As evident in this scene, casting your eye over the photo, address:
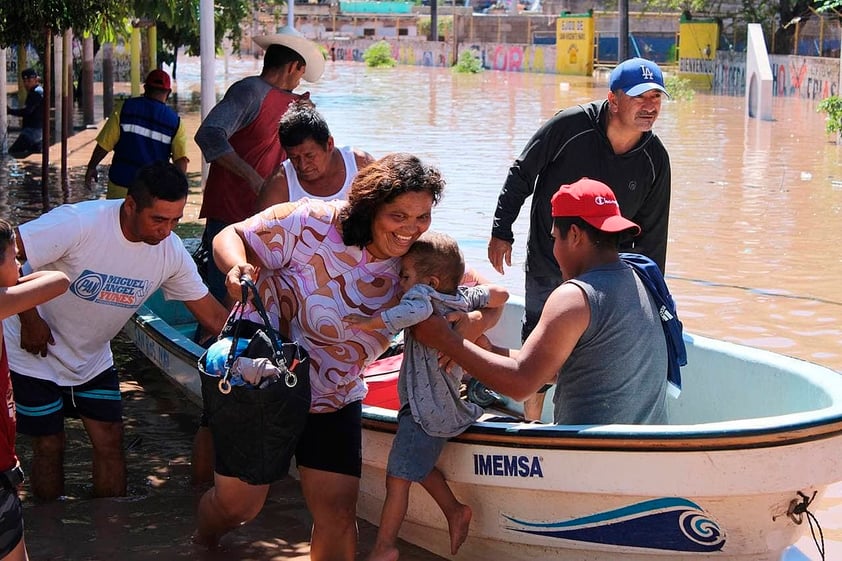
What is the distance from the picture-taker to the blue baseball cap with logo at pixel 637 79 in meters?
5.41

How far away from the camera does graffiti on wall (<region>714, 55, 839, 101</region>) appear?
1219 inches

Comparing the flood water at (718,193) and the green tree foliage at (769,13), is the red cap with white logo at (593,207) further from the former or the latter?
the green tree foliage at (769,13)

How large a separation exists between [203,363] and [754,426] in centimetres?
187

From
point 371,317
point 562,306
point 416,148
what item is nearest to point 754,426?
point 562,306

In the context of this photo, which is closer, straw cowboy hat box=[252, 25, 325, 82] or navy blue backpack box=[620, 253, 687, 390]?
navy blue backpack box=[620, 253, 687, 390]

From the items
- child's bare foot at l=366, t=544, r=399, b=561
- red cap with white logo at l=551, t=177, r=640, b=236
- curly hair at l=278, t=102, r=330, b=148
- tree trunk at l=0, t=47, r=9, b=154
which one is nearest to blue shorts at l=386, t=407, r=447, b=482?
child's bare foot at l=366, t=544, r=399, b=561

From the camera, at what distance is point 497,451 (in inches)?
175

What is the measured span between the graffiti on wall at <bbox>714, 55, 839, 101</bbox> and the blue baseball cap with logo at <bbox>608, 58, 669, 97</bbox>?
25102 millimetres

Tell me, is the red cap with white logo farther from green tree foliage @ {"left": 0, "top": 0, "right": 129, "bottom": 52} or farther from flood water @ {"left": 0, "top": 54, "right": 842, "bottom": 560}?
green tree foliage @ {"left": 0, "top": 0, "right": 129, "bottom": 52}

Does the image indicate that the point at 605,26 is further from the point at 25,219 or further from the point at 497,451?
the point at 497,451

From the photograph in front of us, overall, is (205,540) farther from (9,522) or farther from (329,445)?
(9,522)

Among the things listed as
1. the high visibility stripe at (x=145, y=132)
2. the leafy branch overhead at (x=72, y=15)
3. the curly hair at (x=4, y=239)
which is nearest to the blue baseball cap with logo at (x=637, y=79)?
the curly hair at (x=4, y=239)

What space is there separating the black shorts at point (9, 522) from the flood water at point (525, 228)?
1267 mm

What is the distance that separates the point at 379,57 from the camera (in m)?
→ 62.6
